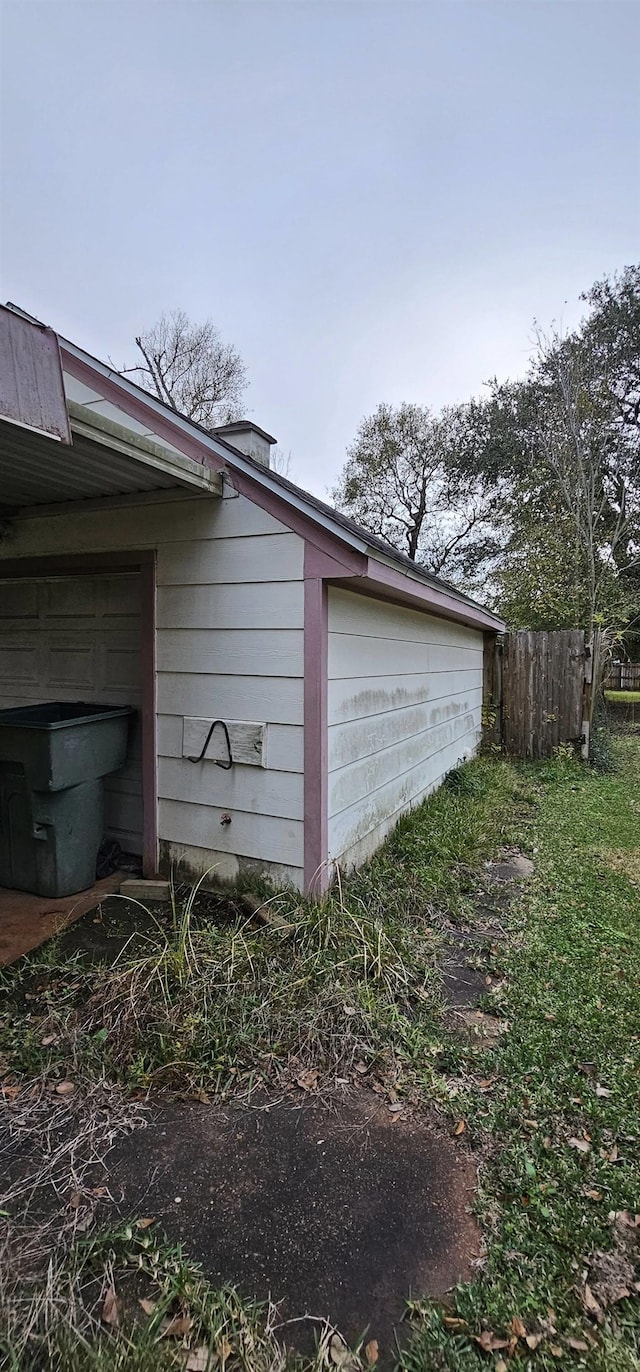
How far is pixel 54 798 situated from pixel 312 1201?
237cm

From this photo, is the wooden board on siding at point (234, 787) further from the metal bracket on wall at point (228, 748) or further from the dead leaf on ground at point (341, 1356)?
the dead leaf on ground at point (341, 1356)

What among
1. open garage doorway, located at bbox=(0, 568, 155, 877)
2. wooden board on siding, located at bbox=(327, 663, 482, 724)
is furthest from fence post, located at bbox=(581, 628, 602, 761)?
open garage doorway, located at bbox=(0, 568, 155, 877)

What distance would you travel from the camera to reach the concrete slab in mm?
2967

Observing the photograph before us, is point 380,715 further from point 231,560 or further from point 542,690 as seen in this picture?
point 542,690

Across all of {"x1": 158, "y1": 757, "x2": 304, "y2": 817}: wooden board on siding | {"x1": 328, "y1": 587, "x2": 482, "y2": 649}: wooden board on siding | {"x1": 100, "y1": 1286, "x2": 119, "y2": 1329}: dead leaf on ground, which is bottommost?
{"x1": 100, "y1": 1286, "x2": 119, "y2": 1329}: dead leaf on ground

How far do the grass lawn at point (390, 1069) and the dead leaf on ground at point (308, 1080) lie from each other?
0.03 m

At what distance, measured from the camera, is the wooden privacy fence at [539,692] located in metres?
8.13

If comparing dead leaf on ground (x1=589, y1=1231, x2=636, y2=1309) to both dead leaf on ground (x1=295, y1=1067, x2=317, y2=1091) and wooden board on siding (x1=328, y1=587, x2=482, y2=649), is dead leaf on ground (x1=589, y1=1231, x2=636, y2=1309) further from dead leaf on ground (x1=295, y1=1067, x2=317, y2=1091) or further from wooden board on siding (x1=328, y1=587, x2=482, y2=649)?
wooden board on siding (x1=328, y1=587, x2=482, y2=649)

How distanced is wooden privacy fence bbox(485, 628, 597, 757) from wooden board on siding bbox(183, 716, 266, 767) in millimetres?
6159

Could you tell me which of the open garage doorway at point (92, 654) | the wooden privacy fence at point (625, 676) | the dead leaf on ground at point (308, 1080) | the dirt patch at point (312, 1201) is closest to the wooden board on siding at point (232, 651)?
the open garage doorway at point (92, 654)

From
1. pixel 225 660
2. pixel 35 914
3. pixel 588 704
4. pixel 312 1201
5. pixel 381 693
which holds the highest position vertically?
pixel 225 660

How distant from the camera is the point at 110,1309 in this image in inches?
53.5

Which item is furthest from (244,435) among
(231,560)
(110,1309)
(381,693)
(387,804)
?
(110,1309)

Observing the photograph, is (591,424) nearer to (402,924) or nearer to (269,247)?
(269,247)
